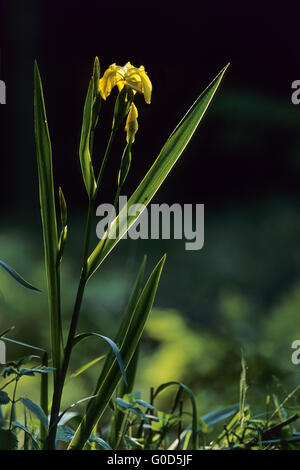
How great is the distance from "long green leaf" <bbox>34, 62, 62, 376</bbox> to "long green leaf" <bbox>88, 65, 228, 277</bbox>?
4 centimetres

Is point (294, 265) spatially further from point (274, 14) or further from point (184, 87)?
point (274, 14)

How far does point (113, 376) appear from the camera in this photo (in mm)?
635

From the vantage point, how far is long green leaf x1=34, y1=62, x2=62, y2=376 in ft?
Result: 2.04

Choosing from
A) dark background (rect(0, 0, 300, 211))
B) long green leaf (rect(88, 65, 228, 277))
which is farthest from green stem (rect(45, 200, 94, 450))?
dark background (rect(0, 0, 300, 211))

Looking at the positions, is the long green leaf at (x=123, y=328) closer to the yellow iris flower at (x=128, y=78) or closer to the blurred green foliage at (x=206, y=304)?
the blurred green foliage at (x=206, y=304)

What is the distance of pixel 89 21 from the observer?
2.48 metres

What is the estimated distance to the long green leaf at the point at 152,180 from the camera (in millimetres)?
609

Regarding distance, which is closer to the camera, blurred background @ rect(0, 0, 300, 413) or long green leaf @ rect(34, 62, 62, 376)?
long green leaf @ rect(34, 62, 62, 376)

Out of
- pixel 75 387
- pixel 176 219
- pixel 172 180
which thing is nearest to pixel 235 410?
pixel 75 387

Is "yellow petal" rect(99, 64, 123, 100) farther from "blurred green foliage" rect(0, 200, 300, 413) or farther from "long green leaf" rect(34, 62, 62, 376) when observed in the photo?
"blurred green foliage" rect(0, 200, 300, 413)

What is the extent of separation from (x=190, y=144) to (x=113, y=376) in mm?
1990

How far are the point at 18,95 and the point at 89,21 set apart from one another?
0.43 meters

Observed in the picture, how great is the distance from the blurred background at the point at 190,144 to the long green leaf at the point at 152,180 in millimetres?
1164
